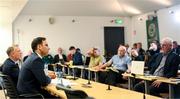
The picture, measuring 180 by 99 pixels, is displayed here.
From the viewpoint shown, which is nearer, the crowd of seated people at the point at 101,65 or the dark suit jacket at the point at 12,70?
the crowd of seated people at the point at 101,65

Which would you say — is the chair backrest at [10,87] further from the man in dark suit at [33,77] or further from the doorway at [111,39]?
the doorway at [111,39]

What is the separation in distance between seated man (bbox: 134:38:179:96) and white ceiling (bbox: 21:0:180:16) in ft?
19.6

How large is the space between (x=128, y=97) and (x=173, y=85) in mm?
1470

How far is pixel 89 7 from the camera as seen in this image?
12539 mm

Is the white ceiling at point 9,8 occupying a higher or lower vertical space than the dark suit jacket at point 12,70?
higher

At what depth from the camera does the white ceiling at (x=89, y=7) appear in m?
11.6

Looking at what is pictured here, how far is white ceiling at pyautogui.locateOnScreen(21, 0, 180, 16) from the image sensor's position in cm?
1163

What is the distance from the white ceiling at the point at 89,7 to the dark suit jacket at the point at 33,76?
8.32m

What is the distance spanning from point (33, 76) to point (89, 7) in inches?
370

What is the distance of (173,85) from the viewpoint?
4441 mm

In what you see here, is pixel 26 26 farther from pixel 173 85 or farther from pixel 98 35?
pixel 173 85

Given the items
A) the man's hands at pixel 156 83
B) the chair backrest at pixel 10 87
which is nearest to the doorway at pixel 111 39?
the man's hands at pixel 156 83

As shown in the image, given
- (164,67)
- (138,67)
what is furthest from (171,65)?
(138,67)

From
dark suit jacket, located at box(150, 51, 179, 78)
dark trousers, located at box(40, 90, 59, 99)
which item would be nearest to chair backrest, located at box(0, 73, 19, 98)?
dark trousers, located at box(40, 90, 59, 99)
